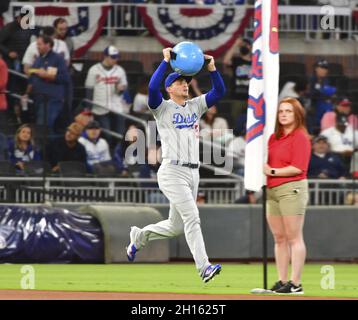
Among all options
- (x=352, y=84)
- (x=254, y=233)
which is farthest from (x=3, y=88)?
(x=352, y=84)

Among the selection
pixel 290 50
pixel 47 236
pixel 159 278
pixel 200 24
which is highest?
pixel 200 24

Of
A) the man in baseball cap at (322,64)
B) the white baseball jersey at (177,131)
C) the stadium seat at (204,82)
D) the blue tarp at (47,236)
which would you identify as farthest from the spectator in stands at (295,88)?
the white baseball jersey at (177,131)

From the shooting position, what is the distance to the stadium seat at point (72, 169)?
22.3m

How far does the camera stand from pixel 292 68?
84.8ft

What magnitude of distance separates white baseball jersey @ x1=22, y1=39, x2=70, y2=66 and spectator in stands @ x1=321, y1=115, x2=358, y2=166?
4952mm

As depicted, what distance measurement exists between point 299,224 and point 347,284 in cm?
258

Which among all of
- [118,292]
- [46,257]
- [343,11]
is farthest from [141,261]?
[343,11]

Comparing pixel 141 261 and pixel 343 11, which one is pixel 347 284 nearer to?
pixel 141 261

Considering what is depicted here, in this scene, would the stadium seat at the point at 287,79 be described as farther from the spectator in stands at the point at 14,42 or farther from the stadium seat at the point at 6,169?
the stadium seat at the point at 6,169

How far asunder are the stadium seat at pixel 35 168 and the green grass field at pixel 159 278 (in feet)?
7.95

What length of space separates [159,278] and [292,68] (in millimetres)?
9665

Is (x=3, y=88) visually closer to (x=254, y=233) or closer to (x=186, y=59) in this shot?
(x=254, y=233)

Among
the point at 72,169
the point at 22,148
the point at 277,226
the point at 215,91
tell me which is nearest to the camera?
the point at 277,226

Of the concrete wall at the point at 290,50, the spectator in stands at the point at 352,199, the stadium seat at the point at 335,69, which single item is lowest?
the spectator in stands at the point at 352,199
